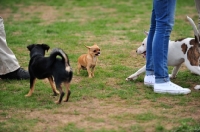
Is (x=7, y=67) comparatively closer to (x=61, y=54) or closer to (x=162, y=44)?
(x=61, y=54)

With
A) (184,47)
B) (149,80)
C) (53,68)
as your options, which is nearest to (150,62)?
(149,80)

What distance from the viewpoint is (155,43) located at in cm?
606

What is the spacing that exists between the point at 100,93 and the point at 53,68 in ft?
2.88

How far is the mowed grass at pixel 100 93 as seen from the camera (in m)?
5.02

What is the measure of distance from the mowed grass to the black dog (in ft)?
0.88

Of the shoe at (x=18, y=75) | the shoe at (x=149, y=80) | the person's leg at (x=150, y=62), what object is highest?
the person's leg at (x=150, y=62)

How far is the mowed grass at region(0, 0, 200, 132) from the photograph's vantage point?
502 centimetres

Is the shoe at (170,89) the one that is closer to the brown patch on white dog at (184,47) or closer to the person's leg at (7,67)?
the brown patch on white dog at (184,47)

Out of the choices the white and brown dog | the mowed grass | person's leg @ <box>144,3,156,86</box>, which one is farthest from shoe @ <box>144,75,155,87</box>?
the white and brown dog

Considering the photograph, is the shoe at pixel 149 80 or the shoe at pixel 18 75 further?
the shoe at pixel 18 75

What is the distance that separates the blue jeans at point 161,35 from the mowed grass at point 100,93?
0.33 meters

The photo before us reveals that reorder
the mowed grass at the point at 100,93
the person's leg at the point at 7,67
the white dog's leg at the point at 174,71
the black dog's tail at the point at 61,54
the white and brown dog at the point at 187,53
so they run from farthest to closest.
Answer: the person's leg at the point at 7,67 < the white dog's leg at the point at 174,71 < the white and brown dog at the point at 187,53 < the black dog's tail at the point at 61,54 < the mowed grass at the point at 100,93


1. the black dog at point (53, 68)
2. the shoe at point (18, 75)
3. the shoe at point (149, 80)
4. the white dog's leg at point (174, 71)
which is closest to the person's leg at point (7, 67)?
the shoe at point (18, 75)

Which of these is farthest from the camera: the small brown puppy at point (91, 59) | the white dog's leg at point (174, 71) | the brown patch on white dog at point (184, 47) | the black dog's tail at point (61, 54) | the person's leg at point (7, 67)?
the small brown puppy at point (91, 59)
